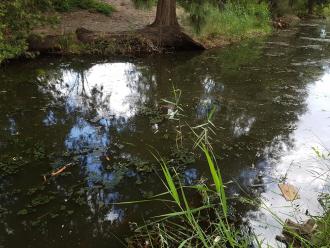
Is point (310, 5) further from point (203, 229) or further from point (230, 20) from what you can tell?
point (203, 229)

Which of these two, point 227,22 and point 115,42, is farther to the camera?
point 227,22

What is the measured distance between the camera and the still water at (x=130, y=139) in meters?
4.20

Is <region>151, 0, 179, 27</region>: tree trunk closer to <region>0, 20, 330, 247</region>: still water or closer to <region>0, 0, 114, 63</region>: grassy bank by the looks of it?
<region>0, 20, 330, 247</region>: still water

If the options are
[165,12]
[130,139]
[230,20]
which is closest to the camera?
[130,139]

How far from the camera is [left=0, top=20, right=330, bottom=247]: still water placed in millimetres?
4195

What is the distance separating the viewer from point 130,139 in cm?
602


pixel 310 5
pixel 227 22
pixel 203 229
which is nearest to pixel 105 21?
pixel 227 22

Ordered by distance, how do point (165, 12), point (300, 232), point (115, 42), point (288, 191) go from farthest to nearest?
1. point (165, 12)
2. point (115, 42)
3. point (288, 191)
4. point (300, 232)

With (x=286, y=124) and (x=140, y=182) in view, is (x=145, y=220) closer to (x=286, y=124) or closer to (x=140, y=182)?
Result: (x=140, y=182)

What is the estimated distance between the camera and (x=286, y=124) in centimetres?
697

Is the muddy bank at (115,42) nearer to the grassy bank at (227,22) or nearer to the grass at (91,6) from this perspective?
the grassy bank at (227,22)

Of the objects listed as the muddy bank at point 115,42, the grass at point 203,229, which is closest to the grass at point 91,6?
the muddy bank at point 115,42

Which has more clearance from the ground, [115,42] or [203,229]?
[115,42]

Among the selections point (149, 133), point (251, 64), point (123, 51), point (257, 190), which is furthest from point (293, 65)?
point (257, 190)
